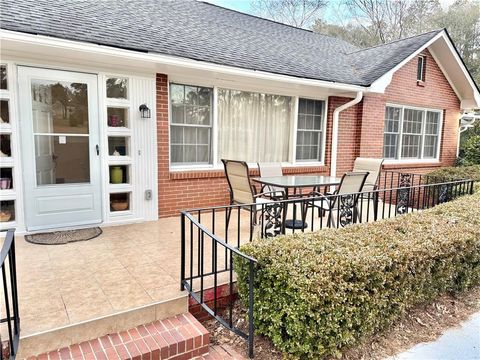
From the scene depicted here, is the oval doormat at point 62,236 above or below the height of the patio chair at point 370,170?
below

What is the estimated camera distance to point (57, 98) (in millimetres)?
4641

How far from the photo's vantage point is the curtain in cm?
643

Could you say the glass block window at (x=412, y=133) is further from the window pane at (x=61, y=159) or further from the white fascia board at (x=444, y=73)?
the window pane at (x=61, y=159)

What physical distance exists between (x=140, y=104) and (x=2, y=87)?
1768 millimetres

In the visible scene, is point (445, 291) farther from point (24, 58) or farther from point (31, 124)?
point (24, 58)

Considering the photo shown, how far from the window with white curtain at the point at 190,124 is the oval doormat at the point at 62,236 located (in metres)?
1.86

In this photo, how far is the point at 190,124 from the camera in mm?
6012

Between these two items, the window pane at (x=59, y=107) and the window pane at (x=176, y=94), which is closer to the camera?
the window pane at (x=59, y=107)

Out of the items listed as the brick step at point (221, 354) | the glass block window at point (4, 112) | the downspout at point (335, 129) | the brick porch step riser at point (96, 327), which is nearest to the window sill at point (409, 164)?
the downspout at point (335, 129)

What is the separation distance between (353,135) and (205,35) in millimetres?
4123

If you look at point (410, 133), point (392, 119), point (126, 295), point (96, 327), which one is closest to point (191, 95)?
point (126, 295)

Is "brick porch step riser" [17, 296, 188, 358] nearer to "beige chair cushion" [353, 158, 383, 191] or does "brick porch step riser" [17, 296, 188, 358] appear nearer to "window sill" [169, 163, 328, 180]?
"window sill" [169, 163, 328, 180]

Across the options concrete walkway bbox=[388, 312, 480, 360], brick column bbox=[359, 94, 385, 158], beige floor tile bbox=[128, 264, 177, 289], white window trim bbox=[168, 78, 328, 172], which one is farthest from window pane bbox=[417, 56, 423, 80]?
beige floor tile bbox=[128, 264, 177, 289]

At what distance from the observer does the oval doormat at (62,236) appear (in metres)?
4.29
